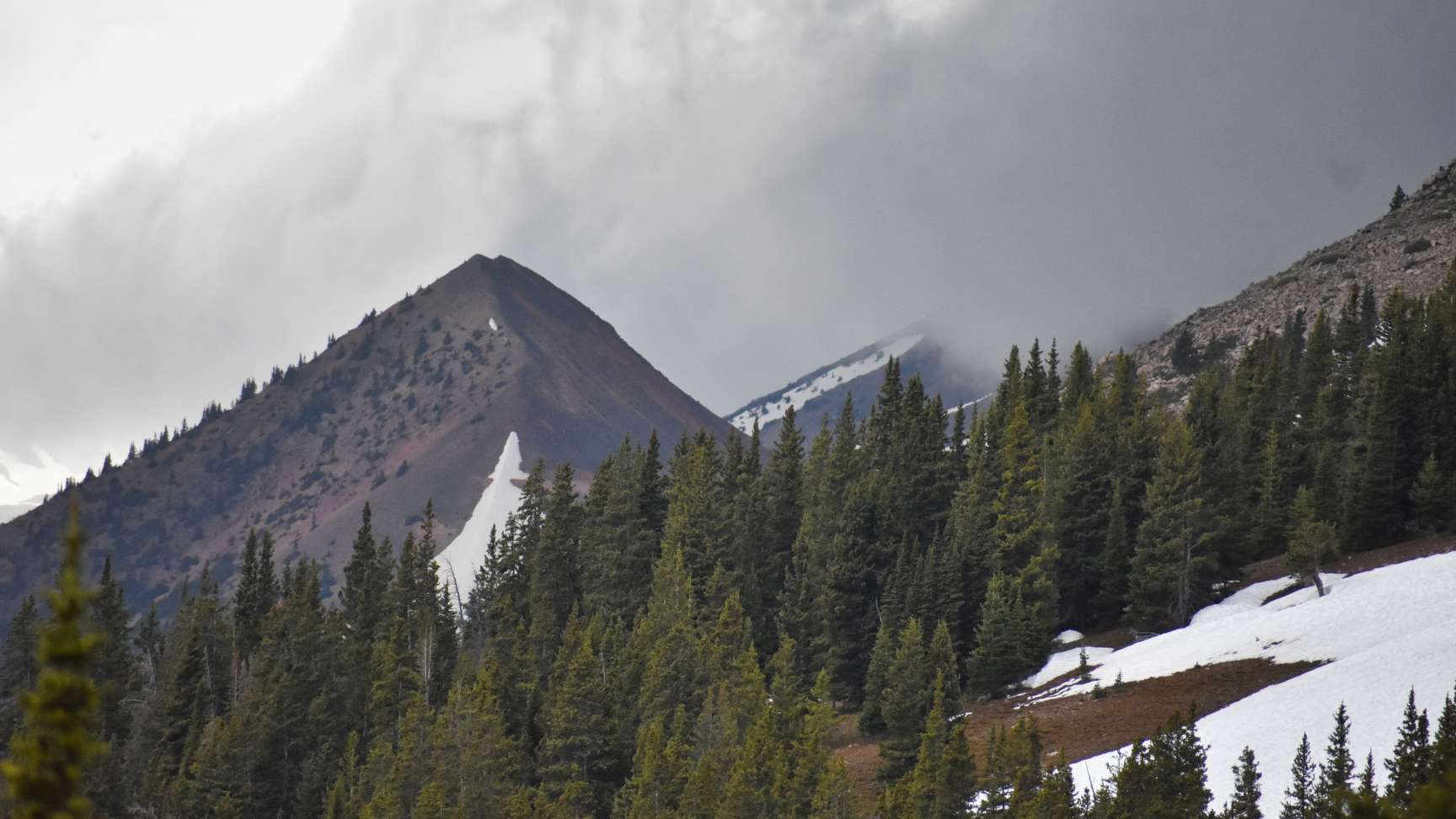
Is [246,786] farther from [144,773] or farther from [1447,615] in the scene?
[1447,615]

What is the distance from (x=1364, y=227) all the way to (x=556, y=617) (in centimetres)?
15019

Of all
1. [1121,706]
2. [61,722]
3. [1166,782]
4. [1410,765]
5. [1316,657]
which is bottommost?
[1410,765]

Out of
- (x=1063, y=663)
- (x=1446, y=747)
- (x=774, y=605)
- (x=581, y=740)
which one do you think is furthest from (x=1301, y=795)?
(x=774, y=605)

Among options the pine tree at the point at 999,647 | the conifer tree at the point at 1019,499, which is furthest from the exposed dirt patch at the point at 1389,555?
the pine tree at the point at 999,647

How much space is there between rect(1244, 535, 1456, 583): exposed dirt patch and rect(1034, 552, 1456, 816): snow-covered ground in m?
2.11

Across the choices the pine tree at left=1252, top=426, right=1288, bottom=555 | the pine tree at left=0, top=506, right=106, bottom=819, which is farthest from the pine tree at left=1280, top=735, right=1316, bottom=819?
the pine tree at left=1252, top=426, right=1288, bottom=555

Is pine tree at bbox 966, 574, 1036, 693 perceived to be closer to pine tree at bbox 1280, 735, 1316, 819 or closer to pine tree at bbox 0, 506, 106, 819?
pine tree at bbox 1280, 735, 1316, 819

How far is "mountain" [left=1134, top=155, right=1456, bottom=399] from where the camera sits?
156 metres

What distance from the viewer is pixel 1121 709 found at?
5466 cm

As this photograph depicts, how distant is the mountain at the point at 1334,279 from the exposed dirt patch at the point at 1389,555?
7907 cm

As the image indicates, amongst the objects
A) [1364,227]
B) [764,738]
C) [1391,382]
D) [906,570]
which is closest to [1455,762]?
[764,738]

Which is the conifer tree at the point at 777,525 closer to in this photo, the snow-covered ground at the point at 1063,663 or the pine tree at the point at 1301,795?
the snow-covered ground at the point at 1063,663

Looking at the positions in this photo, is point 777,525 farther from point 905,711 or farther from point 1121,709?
point 1121,709

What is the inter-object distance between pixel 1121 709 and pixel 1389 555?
22.2 meters
